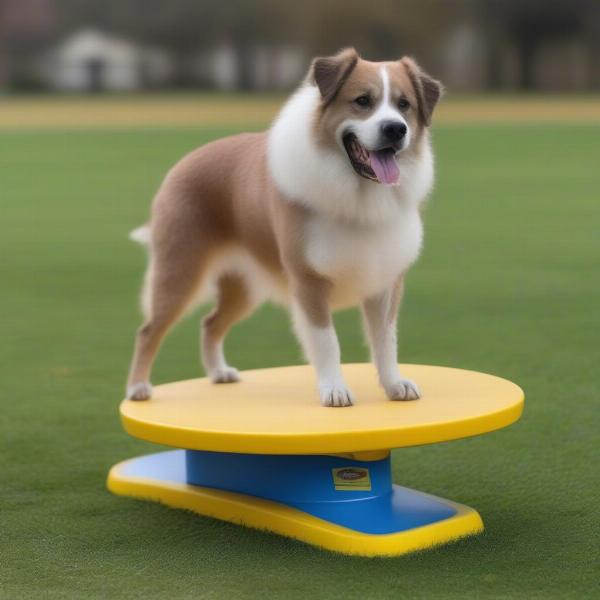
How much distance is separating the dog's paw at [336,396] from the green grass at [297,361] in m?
0.49

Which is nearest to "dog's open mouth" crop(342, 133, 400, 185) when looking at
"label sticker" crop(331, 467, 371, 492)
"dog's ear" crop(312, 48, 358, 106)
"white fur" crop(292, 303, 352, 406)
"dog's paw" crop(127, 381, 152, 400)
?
"dog's ear" crop(312, 48, 358, 106)

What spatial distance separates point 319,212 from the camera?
3.89m

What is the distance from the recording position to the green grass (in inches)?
140

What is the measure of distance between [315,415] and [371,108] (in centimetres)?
96

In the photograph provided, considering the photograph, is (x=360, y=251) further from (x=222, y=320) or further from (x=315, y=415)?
(x=222, y=320)

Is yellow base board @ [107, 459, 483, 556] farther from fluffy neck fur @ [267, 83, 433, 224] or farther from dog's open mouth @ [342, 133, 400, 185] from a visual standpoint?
dog's open mouth @ [342, 133, 400, 185]

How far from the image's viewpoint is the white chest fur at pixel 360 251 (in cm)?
390

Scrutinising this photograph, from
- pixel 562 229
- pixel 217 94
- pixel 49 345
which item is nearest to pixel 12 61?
pixel 217 94

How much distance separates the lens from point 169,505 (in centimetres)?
434

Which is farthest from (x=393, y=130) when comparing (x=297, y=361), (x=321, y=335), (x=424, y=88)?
(x=297, y=361)

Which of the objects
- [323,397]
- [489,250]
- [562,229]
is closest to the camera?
[323,397]

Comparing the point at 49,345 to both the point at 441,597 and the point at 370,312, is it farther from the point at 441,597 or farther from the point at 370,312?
the point at 441,597

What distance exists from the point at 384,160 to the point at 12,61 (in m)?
52.2

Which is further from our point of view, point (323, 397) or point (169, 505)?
point (169, 505)
